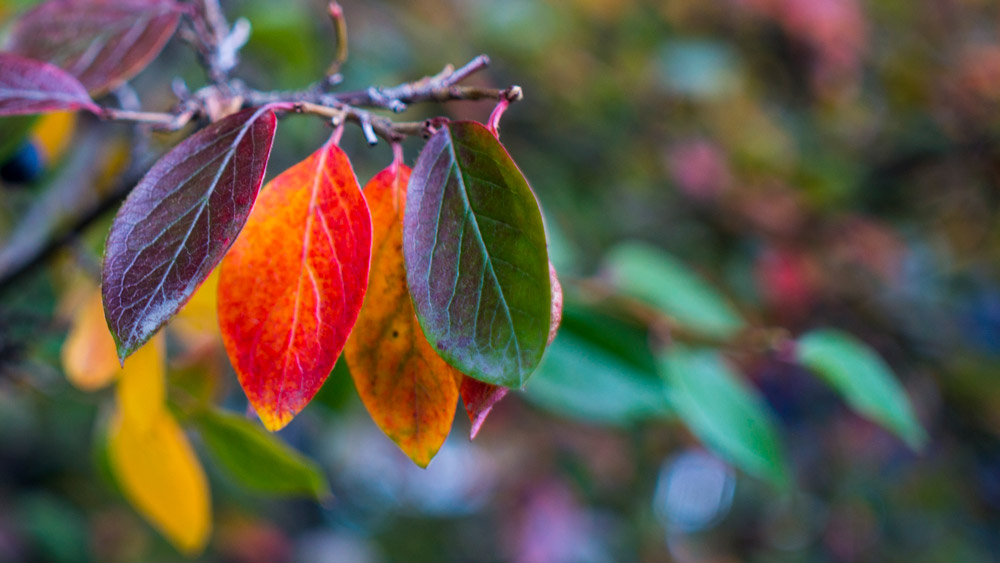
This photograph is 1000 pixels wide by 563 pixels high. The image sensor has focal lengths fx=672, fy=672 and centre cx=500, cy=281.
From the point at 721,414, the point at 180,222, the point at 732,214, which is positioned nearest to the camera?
the point at 180,222

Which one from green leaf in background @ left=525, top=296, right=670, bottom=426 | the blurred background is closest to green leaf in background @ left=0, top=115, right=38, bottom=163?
green leaf in background @ left=525, top=296, right=670, bottom=426

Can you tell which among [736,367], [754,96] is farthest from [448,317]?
[754,96]

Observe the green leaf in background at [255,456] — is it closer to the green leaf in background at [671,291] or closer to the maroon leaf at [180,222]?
the maroon leaf at [180,222]

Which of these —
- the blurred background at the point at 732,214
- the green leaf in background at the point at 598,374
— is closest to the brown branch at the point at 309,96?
the green leaf in background at the point at 598,374

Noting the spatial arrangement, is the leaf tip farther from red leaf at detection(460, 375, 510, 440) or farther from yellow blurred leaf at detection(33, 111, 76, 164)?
yellow blurred leaf at detection(33, 111, 76, 164)

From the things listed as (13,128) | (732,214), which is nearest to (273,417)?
(13,128)

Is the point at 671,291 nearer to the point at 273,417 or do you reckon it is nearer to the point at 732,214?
the point at 273,417
